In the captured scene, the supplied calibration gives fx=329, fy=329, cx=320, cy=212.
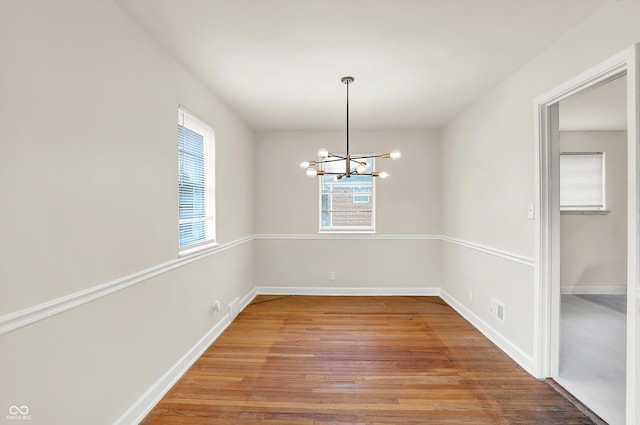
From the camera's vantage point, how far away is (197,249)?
294 cm

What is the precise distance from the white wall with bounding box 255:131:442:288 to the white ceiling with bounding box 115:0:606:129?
1.36 m

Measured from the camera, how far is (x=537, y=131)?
2.56 meters

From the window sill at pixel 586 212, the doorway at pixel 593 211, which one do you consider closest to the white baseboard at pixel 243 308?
the doorway at pixel 593 211

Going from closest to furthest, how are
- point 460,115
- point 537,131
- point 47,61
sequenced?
point 47,61
point 537,131
point 460,115

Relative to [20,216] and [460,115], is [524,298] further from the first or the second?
[20,216]

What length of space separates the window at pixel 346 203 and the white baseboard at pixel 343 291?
928 millimetres

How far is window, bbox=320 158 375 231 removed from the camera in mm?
5125

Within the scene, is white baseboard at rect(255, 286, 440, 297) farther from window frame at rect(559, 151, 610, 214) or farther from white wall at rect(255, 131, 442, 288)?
window frame at rect(559, 151, 610, 214)

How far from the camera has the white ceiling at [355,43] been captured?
1962 mm

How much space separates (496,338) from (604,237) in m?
3.34

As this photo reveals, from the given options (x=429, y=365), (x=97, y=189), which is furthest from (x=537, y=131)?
(x=97, y=189)

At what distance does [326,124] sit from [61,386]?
3.96m

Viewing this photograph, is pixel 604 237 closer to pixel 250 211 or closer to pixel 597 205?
pixel 597 205

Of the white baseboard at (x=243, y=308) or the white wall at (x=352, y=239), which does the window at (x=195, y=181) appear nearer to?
the white baseboard at (x=243, y=308)
